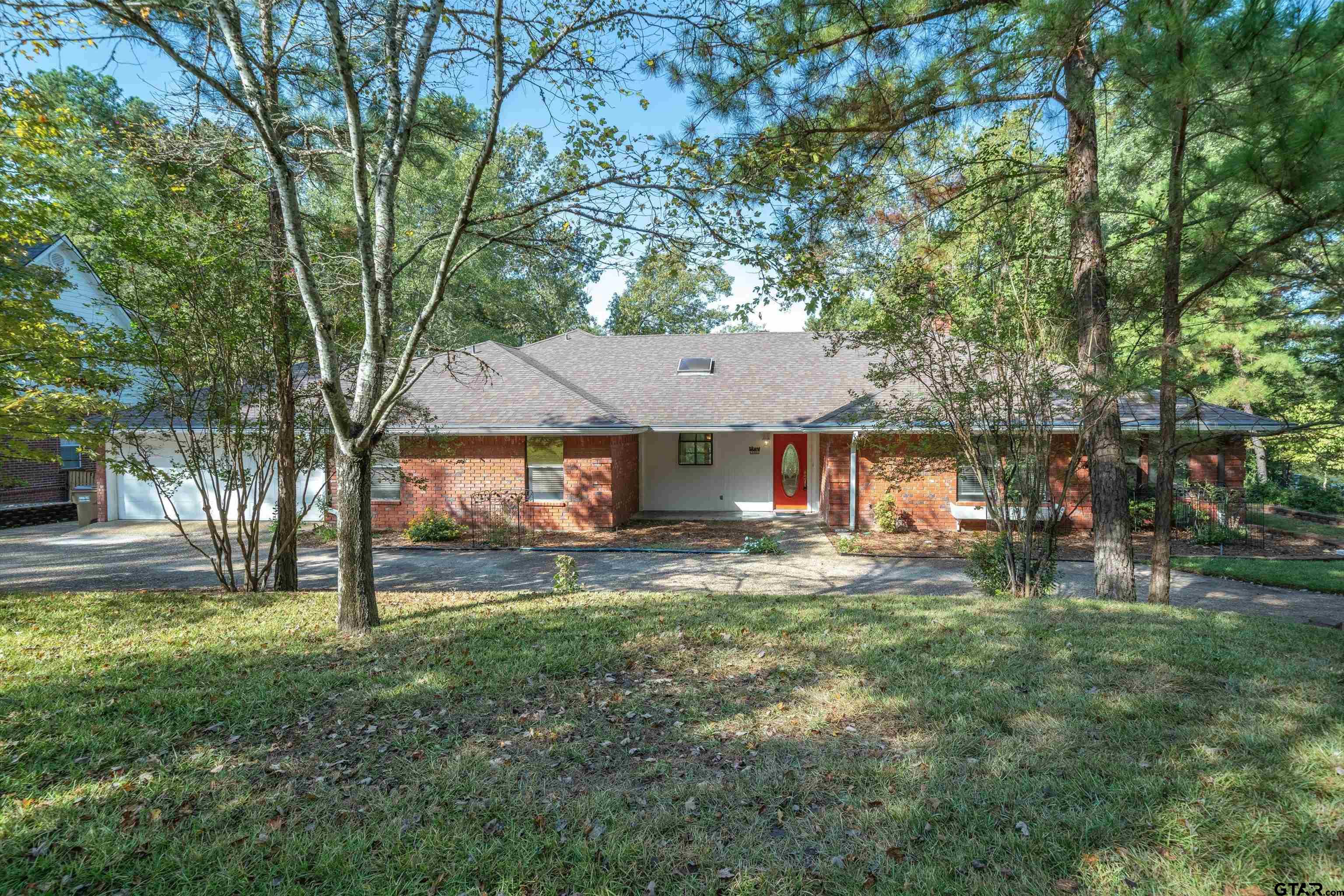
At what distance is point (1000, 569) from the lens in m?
7.43

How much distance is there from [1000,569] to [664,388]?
9.67m

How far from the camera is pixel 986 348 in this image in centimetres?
684

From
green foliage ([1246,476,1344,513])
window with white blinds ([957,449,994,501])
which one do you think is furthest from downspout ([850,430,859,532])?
green foliage ([1246,476,1344,513])

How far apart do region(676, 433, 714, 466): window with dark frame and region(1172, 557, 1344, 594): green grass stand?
974cm

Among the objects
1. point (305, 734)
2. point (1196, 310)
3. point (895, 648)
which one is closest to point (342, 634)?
point (305, 734)

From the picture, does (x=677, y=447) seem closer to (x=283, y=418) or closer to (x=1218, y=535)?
(x=283, y=418)

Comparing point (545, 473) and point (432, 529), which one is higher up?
point (545, 473)

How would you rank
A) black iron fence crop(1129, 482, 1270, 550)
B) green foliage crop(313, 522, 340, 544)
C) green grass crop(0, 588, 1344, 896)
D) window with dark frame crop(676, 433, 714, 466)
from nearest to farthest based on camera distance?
1. green grass crop(0, 588, 1344, 896)
2. black iron fence crop(1129, 482, 1270, 550)
3. green foliage crop(313, 522, 340, 544)
4. window with dark frame crop(676, 433, 714, 466)

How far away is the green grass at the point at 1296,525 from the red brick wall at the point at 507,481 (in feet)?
43.1

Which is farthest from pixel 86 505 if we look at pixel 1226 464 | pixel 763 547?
pixel 1226 464

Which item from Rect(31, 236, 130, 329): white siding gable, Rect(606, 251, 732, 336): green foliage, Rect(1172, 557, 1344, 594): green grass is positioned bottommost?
Rect(1172, 557, 1344, 594): green grass

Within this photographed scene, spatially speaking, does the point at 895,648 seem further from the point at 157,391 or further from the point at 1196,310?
the point at 157,391

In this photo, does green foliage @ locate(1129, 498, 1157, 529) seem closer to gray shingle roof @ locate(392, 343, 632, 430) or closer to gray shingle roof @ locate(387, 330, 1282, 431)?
gray shingle roof @ locate(387, 330, 1282, 431)

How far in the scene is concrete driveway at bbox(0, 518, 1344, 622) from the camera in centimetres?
820
